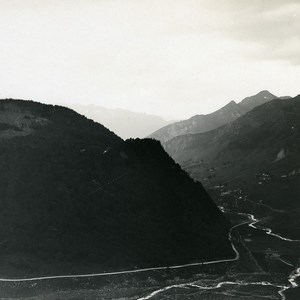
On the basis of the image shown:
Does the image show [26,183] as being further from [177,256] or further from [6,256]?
[177,256]

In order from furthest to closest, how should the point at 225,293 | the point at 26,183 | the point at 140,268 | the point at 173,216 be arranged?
the point at 173,216
the point at 26,183
the point at 140,268
the point at 225,293

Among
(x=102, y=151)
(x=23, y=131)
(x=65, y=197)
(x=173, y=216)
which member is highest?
(x=23, y=131)

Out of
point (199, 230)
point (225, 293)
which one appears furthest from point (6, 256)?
point (199, 230)

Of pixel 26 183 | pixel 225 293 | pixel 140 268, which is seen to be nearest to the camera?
pixel 225 293

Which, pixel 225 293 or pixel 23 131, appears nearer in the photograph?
pixel 225 293

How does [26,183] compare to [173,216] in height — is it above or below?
above

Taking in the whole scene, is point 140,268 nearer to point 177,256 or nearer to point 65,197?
point 177,256
